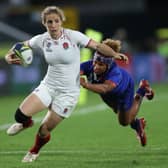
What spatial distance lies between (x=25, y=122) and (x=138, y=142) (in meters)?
2.81

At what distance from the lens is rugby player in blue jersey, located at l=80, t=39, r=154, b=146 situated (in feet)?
41.6

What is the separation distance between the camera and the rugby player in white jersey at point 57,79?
11969 millimetres

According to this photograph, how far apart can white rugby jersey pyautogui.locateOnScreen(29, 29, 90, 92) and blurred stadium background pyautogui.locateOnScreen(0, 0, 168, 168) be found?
1.12 meters

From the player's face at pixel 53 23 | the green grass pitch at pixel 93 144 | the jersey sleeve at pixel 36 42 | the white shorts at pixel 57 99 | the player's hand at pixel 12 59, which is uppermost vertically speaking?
the player's face at pixel 53 23

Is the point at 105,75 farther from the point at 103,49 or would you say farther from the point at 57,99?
the point at 57,99

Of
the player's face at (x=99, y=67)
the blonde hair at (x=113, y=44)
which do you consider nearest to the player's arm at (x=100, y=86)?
the player's face at (x=99, y=67)

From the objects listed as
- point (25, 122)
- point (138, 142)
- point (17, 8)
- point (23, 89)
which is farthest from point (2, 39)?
point (25, 122)

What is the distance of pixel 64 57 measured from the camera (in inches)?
472

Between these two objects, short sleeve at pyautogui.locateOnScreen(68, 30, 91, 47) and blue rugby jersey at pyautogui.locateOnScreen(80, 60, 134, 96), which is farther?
blue rugby jersey at pyautogui.locateOnScreen(80, 60, 134, 96)

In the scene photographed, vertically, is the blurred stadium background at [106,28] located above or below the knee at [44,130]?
below

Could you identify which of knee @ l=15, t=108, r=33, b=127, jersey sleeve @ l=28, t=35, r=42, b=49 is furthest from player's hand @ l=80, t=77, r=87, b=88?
knee @ l=15, t=108, r=33, b=127

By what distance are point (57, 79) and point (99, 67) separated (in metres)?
0.96

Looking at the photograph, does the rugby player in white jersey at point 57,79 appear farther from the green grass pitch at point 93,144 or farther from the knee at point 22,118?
the green grass pitch at point 93,144

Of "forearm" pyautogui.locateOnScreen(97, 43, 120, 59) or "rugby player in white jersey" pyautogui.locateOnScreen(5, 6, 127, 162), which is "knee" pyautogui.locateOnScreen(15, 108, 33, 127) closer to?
"rugby player in white jersey" pyautogui.locateOnScreen(5, 6, 127, 162)
